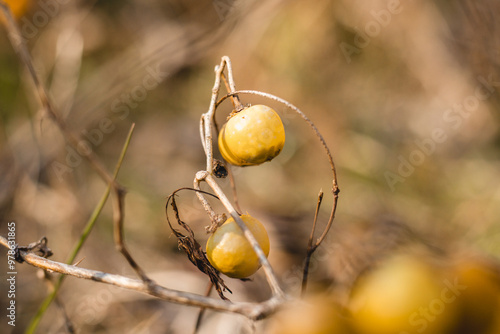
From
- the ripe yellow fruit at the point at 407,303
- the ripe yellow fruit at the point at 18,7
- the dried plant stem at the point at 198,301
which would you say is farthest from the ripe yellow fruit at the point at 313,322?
the ripe yellow fruit at the point at 18,7

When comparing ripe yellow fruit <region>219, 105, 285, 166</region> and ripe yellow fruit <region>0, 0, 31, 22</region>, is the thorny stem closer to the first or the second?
ripe yellow fruit <region>219, 105, 285, 166</region>

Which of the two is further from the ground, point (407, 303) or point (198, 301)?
point (198, 301)

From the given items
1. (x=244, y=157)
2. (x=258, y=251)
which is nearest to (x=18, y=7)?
(x=244, y=157)

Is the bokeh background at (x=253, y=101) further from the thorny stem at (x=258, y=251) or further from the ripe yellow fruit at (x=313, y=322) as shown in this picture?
the thorny stem at (x=258, y=251)

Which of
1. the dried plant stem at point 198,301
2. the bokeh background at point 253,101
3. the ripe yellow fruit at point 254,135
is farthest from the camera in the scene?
the bokeh background at point 253,101

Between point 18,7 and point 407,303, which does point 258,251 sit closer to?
point 407,303

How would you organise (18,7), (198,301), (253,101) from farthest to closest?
(253,101) < (18,7) < (198,301)

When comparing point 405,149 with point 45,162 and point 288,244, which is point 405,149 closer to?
point 288,244
